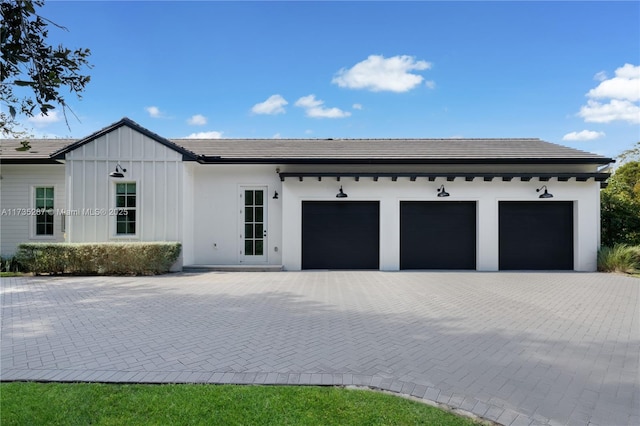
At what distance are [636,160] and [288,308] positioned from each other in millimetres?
33879

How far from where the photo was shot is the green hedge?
34.7ft

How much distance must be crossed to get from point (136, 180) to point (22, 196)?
18.6 ft

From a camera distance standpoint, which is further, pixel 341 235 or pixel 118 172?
pixel 341 235

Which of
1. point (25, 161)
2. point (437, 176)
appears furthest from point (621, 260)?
point (25, 161)

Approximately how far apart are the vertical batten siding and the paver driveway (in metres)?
5.41

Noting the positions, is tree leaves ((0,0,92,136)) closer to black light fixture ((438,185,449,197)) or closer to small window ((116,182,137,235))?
small window ((116,182,137,235))

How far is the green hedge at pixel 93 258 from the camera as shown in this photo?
10586mm

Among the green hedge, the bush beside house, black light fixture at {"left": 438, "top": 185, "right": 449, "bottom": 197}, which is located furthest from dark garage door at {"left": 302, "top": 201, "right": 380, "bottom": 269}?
the bush beside house

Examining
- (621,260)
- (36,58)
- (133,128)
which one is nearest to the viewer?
(36,58)

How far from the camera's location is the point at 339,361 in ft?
13.1

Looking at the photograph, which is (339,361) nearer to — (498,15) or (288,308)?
(288,308)

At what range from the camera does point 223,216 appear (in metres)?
12.5

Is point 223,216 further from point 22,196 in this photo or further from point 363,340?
point 363,340

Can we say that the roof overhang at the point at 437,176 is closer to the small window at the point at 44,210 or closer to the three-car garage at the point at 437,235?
the three-car garage at the point at 437,235
